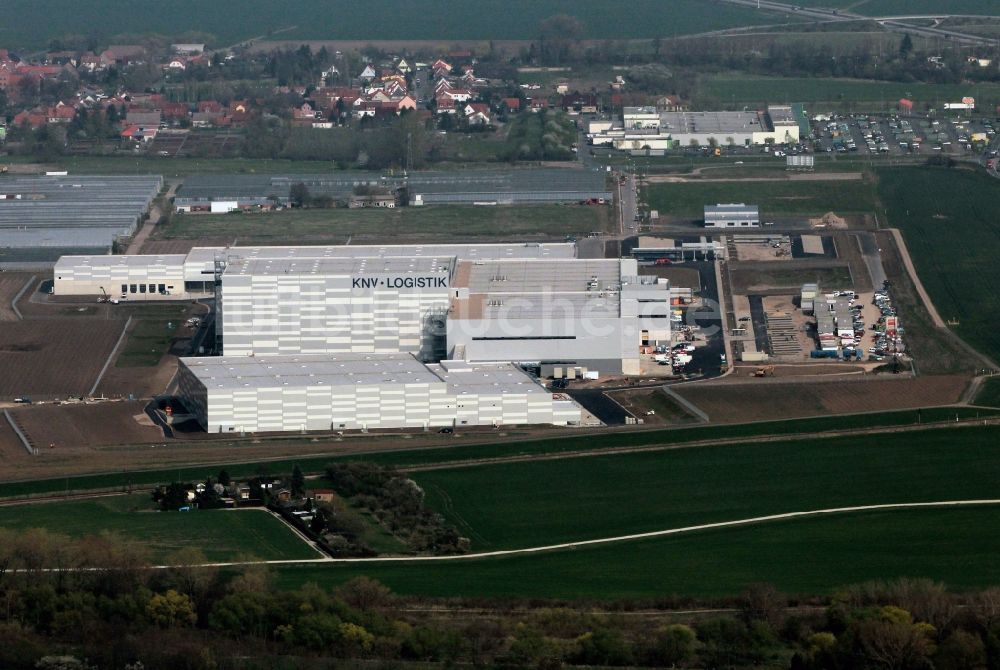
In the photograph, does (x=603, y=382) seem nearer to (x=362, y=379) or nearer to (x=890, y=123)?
(x=362, y=379)

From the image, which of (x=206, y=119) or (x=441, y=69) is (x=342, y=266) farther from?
(x=441, y=69)

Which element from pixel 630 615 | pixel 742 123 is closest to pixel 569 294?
pixel 630 615

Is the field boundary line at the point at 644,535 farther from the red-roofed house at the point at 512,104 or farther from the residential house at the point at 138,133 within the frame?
the red-roofed house at the point at 512,104

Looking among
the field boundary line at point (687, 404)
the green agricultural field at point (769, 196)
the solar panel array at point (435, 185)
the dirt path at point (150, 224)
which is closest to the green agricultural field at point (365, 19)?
the solar panel array at point (435, 185)

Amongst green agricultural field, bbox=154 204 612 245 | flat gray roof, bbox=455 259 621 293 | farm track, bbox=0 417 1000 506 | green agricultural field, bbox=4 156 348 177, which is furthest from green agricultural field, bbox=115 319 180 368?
green agricultural field, bbox=4 156 348 177

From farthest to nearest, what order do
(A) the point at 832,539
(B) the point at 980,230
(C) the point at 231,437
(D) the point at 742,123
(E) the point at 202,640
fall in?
(D) the point at 742,123 → (B) the point at 980,230 → (C) the point at 231,437 → (A) the point at 832,539 → (E) the point at 202,640

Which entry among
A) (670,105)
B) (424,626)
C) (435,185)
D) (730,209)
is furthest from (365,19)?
(424,626)

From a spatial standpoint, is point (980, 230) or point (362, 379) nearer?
point (362, 379)
